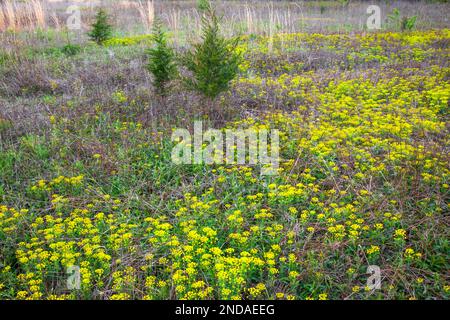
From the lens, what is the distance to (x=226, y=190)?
4270mm

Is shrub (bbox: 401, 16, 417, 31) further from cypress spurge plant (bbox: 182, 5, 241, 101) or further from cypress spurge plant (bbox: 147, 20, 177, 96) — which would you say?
cypress spurge plant (bbox: 147, 20, 177, 96)

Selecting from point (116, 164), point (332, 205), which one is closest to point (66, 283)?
point (116, 164)

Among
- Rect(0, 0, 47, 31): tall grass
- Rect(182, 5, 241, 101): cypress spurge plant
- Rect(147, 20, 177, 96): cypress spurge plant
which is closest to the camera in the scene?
Rect(182, 5, 241, 101): cypress spurge plant

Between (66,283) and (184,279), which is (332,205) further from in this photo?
(66,283)

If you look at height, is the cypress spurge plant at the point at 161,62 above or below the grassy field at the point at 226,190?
above

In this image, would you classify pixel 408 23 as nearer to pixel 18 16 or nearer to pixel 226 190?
pixel 226 190

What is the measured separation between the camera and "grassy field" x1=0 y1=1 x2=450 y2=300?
300 cm

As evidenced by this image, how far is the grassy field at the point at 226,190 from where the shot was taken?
2996 millimetres

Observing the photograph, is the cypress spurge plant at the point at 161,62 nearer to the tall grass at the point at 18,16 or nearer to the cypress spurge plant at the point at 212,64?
the cypress spurge plant at the point at 212,64

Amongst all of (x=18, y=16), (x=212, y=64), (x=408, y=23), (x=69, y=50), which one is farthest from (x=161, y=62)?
(x=408, y=23)

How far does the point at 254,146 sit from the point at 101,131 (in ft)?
7.77

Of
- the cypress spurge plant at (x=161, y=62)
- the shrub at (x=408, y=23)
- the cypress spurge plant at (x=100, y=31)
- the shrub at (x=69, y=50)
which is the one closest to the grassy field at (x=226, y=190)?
the cypress spurge plant at (x=161, y=62)

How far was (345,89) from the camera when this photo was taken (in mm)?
7176

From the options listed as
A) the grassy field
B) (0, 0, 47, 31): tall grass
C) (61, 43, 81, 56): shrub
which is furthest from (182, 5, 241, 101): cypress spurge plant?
(0, 0, 47, 31): tall grass
